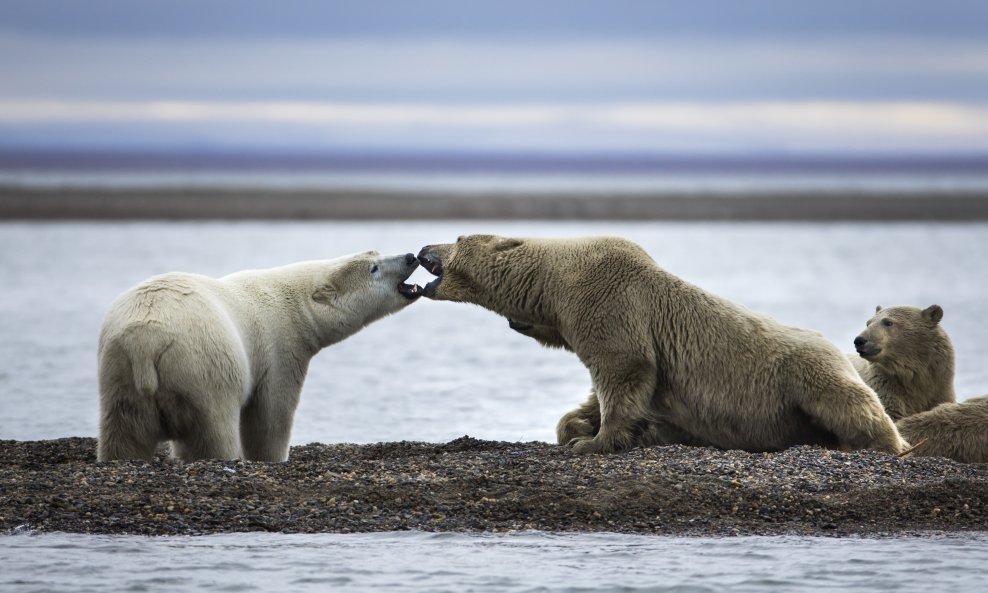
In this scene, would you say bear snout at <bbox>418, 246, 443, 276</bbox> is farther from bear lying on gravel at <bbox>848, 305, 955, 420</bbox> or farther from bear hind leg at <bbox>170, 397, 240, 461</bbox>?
bear lying on gravel at <bbox>848, 305, 955, 420</bbox>

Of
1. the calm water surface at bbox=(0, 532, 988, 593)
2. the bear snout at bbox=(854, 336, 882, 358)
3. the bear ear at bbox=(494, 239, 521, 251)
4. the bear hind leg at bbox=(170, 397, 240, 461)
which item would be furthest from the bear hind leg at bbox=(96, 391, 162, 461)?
the bear snout at bbox=(854, 336, 882, 358)

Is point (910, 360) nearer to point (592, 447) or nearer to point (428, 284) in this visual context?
point (592, 447)

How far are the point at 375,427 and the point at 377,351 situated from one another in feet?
24.3

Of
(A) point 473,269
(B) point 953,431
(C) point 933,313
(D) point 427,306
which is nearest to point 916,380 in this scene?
(C) point 933,313

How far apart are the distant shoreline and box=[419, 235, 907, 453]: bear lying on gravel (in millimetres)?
47063

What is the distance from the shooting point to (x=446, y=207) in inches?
2501

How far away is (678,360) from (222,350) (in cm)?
301

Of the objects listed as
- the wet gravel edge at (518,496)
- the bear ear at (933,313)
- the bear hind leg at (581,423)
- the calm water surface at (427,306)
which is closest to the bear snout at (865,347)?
the bear ear at (933,313)

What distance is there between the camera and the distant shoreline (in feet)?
198

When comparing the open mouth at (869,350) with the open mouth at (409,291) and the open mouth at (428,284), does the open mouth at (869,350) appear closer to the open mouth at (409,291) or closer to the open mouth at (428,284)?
the open mouth at (428,284)

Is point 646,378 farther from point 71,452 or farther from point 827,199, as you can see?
point 827,199

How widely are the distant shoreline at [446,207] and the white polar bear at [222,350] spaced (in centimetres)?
4657

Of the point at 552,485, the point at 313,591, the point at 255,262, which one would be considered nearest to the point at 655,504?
the point at 552,485

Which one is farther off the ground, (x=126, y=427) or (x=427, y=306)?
(x=126, y=427)
